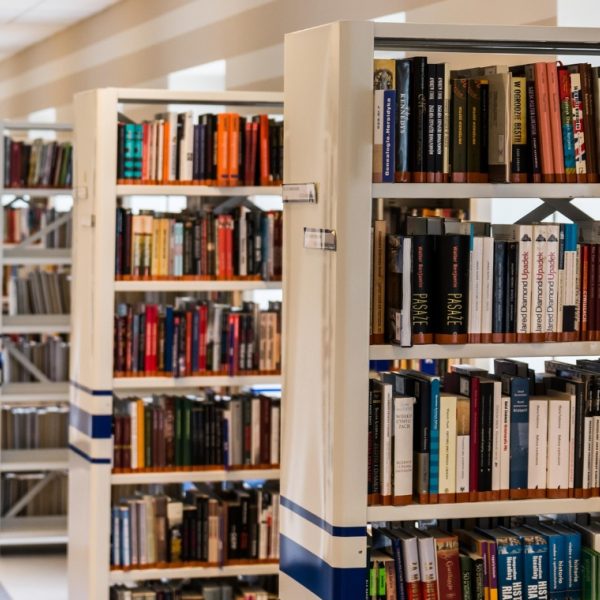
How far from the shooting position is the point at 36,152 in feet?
23.9

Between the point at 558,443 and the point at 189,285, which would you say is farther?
the point at 189,285

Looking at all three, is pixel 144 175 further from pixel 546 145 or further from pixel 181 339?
pixel 546 145

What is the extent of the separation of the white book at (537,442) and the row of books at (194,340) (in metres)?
2.01

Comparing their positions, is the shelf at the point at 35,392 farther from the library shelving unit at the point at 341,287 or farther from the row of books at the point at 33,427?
the library shelving unit at the point at 341,287

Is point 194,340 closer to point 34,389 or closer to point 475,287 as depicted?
point 475,287

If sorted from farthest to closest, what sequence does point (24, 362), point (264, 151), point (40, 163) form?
point (40, 163), point (24, 362), point (264, 151)

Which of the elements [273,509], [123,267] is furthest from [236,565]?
[123,267]

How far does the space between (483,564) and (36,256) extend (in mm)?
4451

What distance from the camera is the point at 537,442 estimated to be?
3043 mm

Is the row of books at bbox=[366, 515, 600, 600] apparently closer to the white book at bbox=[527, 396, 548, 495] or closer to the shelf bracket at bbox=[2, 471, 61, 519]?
the white book at bbox=[527, 396, 548, 495]

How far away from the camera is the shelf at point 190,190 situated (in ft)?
15.6

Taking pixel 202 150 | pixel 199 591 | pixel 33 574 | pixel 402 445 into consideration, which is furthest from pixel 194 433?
pixel 33 574

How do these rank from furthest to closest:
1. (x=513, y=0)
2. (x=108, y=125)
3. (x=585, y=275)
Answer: (x=108, y=125) → (x=513, y=0) → (x=585, y=275)

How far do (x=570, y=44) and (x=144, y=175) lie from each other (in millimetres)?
2173
